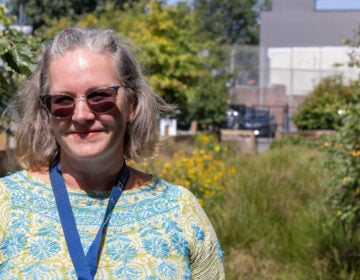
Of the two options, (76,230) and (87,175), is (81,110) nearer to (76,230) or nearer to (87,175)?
(87,175)

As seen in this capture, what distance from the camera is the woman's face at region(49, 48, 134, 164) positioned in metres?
2.28

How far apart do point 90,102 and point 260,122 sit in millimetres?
27120

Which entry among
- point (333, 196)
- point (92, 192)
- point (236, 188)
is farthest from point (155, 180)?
point (236, 188)

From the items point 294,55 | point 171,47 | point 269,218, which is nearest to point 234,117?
point 171,47

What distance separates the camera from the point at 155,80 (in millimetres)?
20078

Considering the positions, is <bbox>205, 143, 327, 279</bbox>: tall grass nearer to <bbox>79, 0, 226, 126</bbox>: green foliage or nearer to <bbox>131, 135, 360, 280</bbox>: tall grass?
<bbox>131, 135, 360, 280</bbox>: tall grass

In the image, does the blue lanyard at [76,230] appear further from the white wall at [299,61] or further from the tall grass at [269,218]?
the white wall at [299,61]

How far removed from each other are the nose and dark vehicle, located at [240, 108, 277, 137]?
84.8 ft

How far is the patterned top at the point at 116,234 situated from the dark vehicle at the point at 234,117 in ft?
84.2

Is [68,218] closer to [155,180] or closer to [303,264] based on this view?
[155,180]

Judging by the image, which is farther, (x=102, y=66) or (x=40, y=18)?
(x=40, y=18)

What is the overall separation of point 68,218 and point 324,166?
4952 mm

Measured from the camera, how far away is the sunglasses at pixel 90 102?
227 centimetres

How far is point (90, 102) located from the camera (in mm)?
2270
